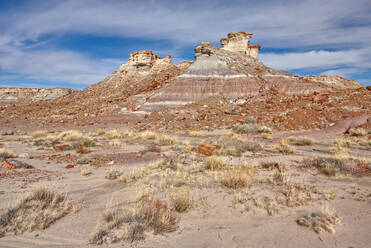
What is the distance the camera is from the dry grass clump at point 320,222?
2638 millimetres

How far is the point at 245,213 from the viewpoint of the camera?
128 inches

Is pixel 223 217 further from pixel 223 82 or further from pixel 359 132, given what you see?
pixel 223 82

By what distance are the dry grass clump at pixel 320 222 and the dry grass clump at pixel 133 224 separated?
A: 1719 millimetres

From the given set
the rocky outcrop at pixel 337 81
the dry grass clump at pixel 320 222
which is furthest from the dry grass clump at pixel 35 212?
the rocky outcrop at pixel 337 81

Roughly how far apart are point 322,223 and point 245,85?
80.7 feet

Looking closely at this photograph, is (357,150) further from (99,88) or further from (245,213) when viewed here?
(99,88)

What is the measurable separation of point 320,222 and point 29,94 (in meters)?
82.9

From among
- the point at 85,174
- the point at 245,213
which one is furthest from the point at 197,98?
the point at 245,213

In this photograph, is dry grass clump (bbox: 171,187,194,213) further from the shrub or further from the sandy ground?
the shrub

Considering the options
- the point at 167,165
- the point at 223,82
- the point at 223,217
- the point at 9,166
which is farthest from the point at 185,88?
the point at 223,217

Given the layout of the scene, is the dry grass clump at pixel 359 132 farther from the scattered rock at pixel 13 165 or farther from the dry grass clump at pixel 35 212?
the scattered rock at pixel 13 165

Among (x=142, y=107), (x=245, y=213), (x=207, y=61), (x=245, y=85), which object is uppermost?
(x=207, y=61)

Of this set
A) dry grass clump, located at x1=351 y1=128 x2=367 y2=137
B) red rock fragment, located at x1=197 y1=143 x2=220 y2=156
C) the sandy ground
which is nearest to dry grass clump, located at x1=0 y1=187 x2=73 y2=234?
the sandy ground

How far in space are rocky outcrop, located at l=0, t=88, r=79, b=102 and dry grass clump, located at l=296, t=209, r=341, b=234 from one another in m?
73.9
